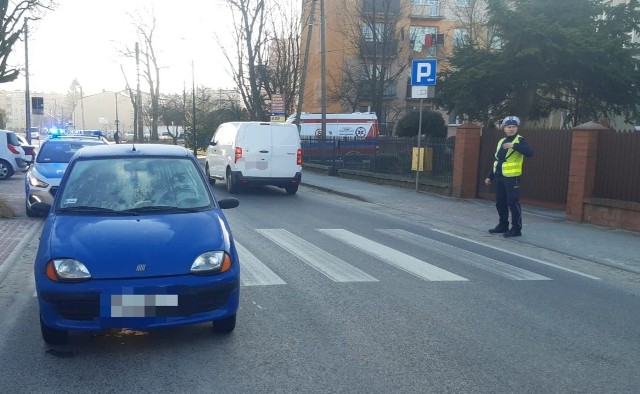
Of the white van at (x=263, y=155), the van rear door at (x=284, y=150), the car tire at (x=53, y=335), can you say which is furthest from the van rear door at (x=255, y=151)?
the car tire at (x=53, y=335)

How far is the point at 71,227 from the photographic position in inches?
215

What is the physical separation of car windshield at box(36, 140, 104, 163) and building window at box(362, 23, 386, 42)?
91.8 ft

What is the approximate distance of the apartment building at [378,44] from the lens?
4081 cm

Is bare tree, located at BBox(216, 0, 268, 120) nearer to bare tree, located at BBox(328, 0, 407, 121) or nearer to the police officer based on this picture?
bare tree, located at BBox(328, 0, 407, 121)

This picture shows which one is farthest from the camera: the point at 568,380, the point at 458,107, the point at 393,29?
the point at 393,29

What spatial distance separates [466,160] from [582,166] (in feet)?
14.5

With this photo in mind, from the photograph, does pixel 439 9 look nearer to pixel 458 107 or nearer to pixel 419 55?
pixel 419 55

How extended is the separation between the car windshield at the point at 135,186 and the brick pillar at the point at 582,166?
9094 millimetres

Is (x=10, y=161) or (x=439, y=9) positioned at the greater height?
(x=439, y=9)

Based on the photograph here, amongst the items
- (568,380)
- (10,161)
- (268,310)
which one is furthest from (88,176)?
(10,161)

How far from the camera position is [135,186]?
20.4ft

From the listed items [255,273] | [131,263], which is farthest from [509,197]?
[131,263]

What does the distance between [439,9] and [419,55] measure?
12.6 feet

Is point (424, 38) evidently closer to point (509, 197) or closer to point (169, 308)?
point (509, 197)
